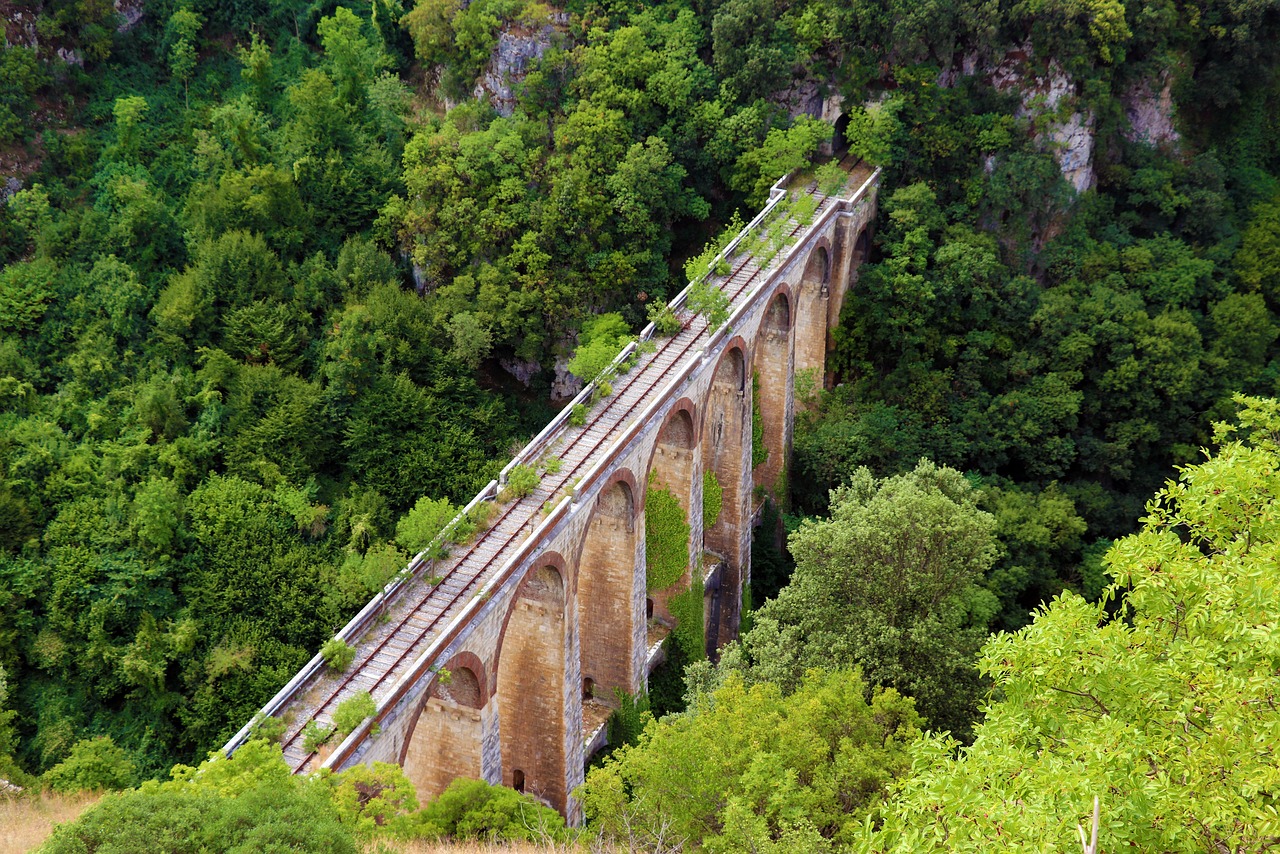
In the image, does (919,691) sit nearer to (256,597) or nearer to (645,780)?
(645,780)

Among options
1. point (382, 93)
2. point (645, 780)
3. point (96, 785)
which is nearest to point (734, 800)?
point (645, 780)

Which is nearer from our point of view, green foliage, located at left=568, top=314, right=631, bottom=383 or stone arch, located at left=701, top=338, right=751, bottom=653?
green foliage, located at left=568, top=314, right=631, bottom=383

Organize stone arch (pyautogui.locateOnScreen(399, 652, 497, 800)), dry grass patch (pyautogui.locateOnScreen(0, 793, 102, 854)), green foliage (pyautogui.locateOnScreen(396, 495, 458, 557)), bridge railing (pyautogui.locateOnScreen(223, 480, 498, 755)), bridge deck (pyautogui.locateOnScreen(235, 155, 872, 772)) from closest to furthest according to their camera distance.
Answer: dry grass patch (pyautogui.locateOnScreen(0, 793, 102, 854)), bridge railing (pyautogui.locateOnScreen(223, 480, 498, 755)), bridge deck (pyautogui.locateOnScreen(235, 155, 872, 772)), stone arch (pyautogui.locateOnScreen(399, 652, 497, 800)), green foliage (pyautogui.locateOnScreen(396, 495, 458, 557))

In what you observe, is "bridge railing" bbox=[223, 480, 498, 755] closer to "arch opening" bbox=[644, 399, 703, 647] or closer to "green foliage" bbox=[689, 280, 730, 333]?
"arch opening" bbox=[644, 399, 703, 647]

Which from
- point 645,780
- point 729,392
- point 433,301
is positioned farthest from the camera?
point 433,301

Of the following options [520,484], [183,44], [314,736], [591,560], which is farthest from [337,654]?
[183,44]

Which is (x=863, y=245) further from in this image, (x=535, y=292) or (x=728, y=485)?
(x=535, y=292)

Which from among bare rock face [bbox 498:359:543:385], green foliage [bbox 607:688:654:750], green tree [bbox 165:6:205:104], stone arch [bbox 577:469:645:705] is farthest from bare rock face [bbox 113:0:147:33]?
green foliage [bbox 607:688:654:750]
